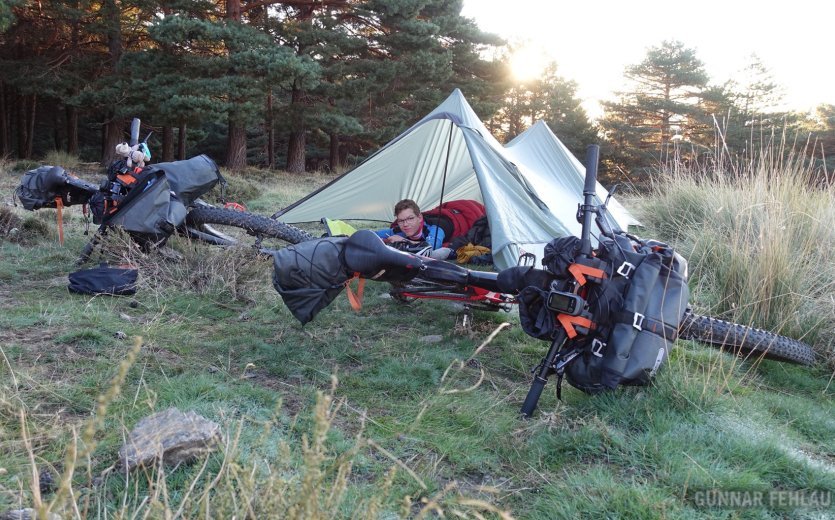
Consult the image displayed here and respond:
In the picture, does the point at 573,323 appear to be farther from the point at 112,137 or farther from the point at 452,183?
the point at 112,137

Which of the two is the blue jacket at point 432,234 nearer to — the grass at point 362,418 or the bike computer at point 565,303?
the grass at point 362,418

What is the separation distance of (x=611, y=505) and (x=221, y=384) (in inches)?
59.6

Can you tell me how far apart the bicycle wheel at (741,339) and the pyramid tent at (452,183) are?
137 cm

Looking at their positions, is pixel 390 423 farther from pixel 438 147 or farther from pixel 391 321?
pixel 438 147

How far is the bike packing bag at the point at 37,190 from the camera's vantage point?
4141 millimetres

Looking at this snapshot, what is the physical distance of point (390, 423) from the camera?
6.81ft

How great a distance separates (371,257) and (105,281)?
1928 millimetres

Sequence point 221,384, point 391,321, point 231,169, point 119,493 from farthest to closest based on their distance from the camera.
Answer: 1. point 231,169
2. point 391,321
3. point 221,384
4. point 119,493

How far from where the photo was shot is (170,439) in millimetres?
1570

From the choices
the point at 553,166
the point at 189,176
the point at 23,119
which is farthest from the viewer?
the point at 23,119

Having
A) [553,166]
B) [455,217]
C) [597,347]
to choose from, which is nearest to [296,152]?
[553,166]

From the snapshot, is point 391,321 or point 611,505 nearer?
point 611,505

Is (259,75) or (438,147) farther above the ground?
(259,75)

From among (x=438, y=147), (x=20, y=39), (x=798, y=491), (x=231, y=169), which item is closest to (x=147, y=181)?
(x=438, y=147)
